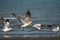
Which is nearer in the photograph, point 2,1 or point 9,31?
point 9,31

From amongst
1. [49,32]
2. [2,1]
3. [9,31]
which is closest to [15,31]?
[9,31]

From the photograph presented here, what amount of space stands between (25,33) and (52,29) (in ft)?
3.45

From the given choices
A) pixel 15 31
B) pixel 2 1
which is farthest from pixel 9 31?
pixel 2 1

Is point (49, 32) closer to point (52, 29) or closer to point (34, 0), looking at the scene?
point (52, 29)

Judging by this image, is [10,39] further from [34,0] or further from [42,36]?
[34,0]

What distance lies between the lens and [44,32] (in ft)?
40.3

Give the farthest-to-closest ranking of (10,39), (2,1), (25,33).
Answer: (2,1) → (25,33) → (10,39)

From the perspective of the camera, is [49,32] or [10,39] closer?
[10,39]

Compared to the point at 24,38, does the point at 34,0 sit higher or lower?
higher

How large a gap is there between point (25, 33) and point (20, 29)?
620 mm

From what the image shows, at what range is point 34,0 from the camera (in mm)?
32531

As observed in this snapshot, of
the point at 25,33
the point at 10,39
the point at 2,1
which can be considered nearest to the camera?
the point at 10,39

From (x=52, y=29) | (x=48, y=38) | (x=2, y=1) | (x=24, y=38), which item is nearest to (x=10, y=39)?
(x=24, y=38)

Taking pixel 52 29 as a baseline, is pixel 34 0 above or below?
above
